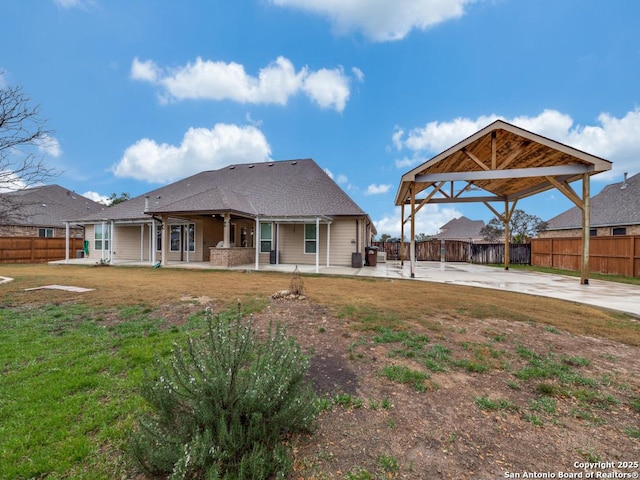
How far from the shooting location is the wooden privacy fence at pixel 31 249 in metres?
17.1

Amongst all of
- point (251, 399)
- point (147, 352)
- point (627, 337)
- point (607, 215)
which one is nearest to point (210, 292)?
point (147, 352)

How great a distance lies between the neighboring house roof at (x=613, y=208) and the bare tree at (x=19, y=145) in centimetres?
2551

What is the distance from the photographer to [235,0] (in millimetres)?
11047

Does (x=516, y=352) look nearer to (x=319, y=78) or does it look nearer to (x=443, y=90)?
(x=319, y=78)

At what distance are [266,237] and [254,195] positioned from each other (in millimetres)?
3275

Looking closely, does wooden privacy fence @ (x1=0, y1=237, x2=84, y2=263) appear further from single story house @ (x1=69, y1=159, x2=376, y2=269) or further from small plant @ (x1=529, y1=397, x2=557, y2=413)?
small plant @ (x1=529, y1=397, x2=557, y2=413)

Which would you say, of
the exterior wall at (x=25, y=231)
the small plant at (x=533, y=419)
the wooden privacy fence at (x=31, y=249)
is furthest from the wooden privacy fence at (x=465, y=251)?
the exterior wall at (x=25, y=231)

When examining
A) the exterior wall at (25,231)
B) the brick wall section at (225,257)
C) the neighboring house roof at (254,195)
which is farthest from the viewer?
the exterior wall at (25,231)

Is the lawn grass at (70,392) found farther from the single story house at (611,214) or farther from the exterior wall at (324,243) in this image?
the single story house at (611,214)

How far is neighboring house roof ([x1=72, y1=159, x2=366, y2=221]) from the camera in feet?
44.7

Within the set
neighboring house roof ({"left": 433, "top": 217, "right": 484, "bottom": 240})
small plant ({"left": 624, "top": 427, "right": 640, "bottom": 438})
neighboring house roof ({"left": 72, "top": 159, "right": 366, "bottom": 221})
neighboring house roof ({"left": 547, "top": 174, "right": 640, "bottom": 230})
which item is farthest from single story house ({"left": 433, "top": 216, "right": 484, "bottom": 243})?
small plant ({"left": 624, "top": 427, "right": 640, "bottom": 438})

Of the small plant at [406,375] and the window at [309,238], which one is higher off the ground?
the window at [309,238]

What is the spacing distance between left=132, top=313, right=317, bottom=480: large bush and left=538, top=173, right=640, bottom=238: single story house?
22.4 m

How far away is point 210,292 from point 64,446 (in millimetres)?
5178
